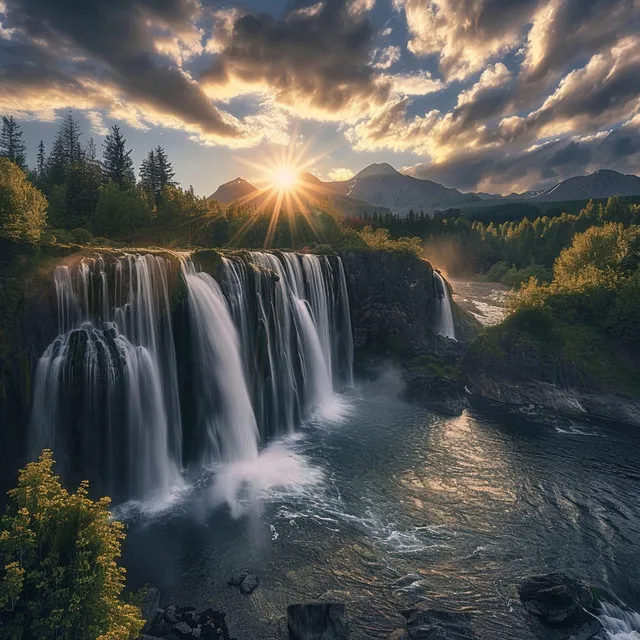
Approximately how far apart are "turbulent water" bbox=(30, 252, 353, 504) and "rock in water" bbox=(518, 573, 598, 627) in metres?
19.3

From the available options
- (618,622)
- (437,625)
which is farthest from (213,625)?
(618,622)

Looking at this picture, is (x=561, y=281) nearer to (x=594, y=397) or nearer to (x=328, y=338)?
(x=594, y=397)

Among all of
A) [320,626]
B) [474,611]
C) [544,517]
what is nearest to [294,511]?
[320,626]

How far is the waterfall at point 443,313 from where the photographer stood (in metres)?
61.7

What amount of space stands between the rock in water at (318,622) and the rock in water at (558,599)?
863cm

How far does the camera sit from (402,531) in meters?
21.7

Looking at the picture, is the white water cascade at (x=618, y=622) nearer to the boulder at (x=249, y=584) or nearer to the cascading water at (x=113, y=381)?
the boulder at (x=249, y=584)

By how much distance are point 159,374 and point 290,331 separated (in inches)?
637

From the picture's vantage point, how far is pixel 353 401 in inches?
1743

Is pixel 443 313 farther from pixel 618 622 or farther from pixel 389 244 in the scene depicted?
pixel 618 622

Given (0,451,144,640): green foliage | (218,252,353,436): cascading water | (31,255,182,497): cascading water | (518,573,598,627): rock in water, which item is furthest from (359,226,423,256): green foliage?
(0,451,144,640): green foliage

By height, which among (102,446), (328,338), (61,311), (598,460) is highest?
(61,311)

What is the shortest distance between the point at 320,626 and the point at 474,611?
6.90 metres

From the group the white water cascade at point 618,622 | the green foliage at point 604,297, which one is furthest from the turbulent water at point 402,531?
the green foliage at point 604,297
